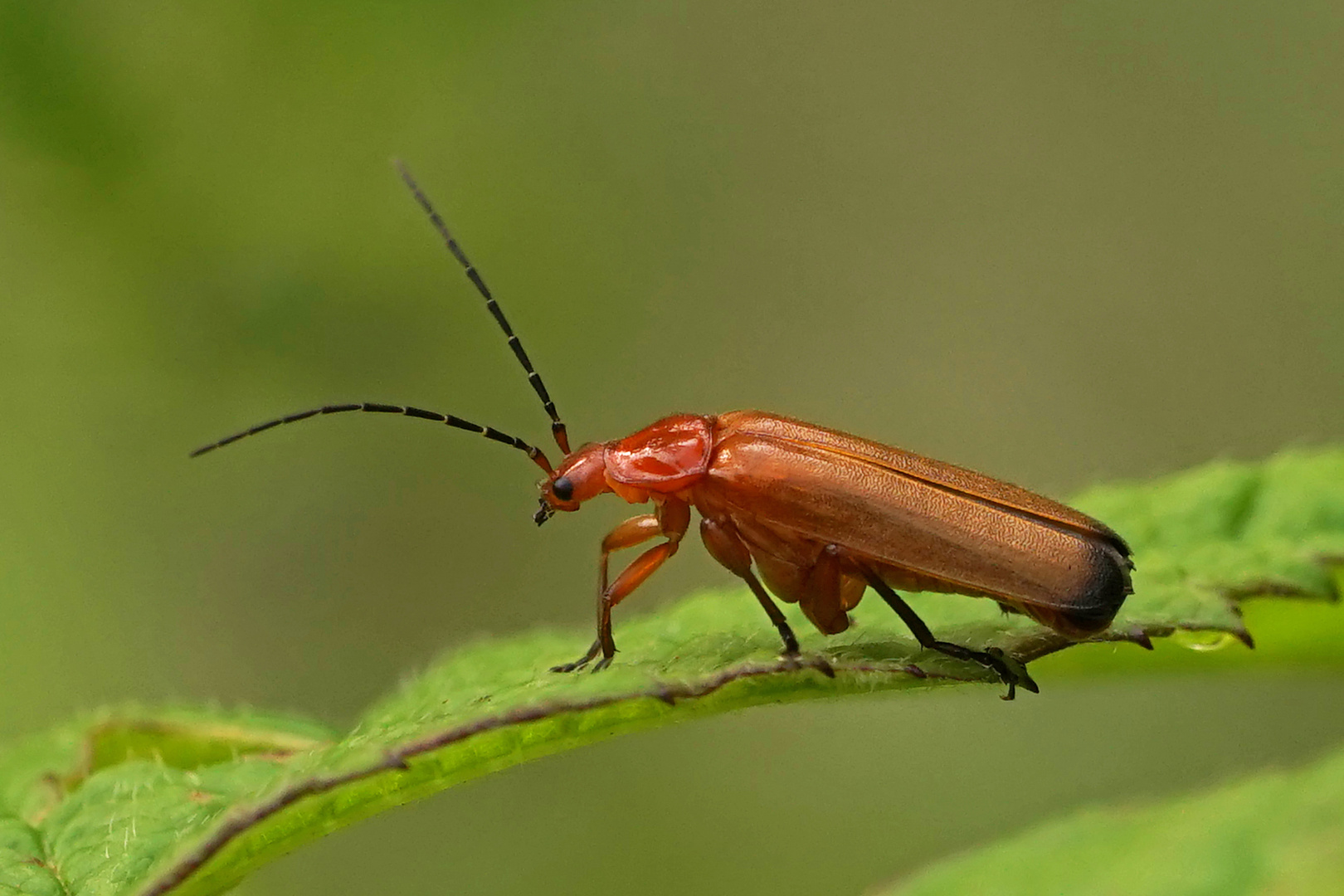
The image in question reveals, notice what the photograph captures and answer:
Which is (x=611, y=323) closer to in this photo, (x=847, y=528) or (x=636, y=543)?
(x=636, y=543)

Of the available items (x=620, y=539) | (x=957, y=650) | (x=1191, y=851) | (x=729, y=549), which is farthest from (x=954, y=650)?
(x=1191, y=851)

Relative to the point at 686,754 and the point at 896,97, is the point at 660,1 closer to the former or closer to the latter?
the point at 896,97

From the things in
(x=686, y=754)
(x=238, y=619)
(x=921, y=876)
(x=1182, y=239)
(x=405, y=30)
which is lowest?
(x=686, y=754)

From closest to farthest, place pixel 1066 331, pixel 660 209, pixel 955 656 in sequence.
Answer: pixel 955 656 → pixel 1066 331 → pixel 660 209

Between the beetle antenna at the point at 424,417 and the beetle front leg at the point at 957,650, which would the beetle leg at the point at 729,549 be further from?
the beetle antenna at the point at 424,417

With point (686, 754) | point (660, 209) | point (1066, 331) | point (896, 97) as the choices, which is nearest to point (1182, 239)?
point (1066, 331)
